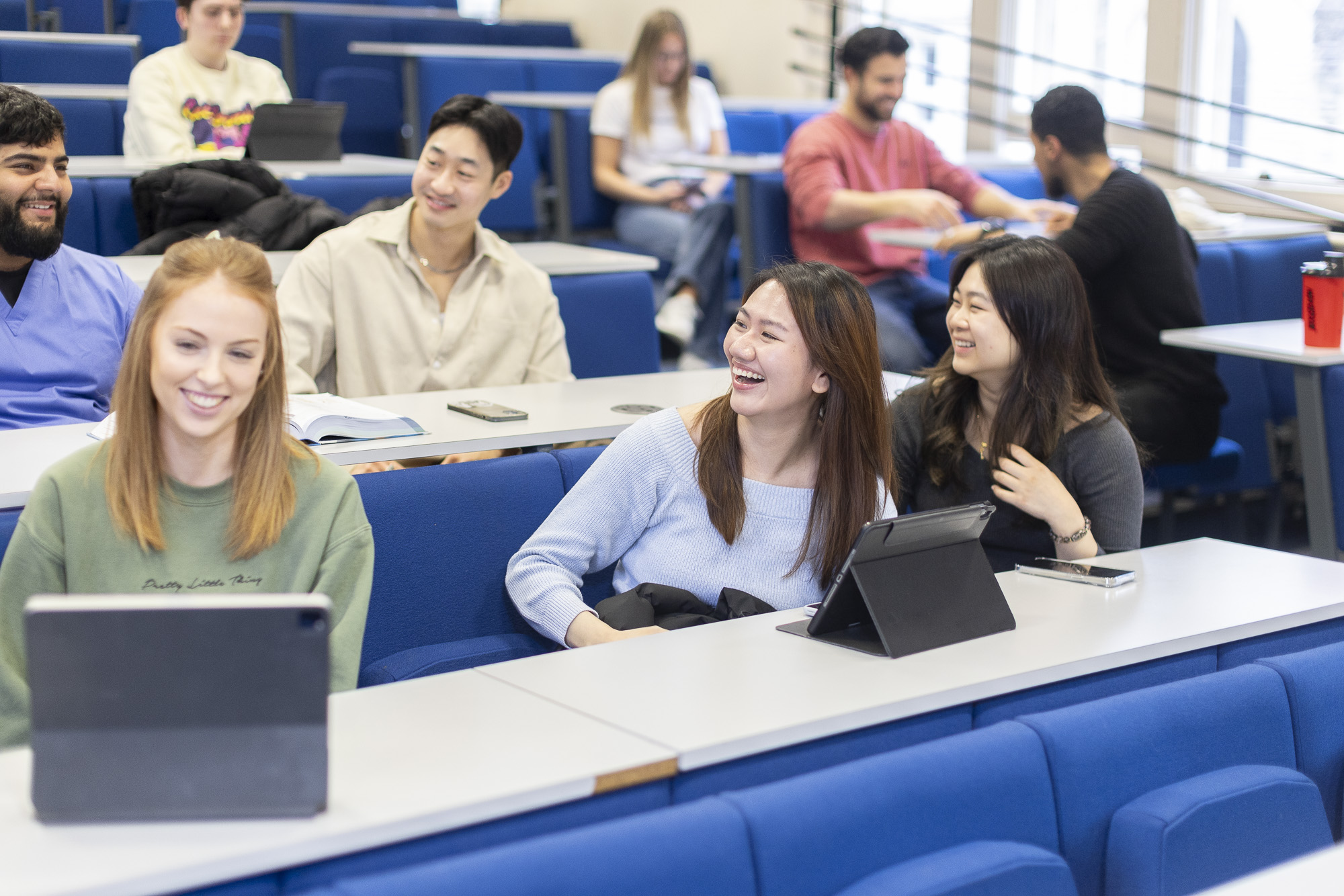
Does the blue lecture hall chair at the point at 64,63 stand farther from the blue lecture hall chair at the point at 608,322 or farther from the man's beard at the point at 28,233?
the man's beard at the point at 28,233

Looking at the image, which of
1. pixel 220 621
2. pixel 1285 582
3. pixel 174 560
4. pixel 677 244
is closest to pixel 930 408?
pixel 1285 582

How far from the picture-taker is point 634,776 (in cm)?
123

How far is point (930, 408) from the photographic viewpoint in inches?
93.0

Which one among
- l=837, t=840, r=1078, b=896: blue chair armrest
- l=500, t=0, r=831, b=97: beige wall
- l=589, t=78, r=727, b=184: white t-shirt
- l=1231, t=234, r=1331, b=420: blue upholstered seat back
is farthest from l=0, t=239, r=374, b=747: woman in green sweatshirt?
l=500, t=0, r=831, b=97: beige wall

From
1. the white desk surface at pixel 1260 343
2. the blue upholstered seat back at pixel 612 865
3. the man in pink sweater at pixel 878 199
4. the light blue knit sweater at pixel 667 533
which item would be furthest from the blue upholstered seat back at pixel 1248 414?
the blue upholstered seat back at pixel 612 865

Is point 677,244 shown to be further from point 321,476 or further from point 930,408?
point 321,476

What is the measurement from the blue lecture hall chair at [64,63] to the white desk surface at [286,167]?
3.85 feet

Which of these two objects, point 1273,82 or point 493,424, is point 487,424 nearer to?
point 493,424

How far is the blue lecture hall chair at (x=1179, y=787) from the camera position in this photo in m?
1.36

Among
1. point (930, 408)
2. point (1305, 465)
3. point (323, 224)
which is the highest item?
point (323, 224)

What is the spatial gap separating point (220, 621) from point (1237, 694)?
3.50 ft

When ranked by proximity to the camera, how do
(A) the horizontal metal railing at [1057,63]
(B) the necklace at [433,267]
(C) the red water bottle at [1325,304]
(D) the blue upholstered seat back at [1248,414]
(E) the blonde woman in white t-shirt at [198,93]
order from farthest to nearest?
(A) the horizontal metal railing at [1057,63]
(E) the blonde woman in white t-shirt at [198,93]
(D) the blue upholstered seat back at [1248,414]
(C) the red water bottle at [1325,304]
(B) the necklace at [433,267]

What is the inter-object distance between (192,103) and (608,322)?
179 cm

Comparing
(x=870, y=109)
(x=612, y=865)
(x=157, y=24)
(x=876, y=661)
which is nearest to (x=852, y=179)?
(x=870, y=109)
